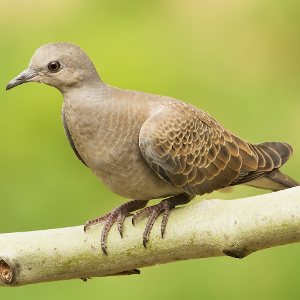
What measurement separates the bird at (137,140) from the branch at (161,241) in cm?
4

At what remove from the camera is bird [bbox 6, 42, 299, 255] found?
163 centimetres

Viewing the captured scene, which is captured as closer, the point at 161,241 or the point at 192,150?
the point at 161,241

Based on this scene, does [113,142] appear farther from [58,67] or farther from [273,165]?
[273,165]

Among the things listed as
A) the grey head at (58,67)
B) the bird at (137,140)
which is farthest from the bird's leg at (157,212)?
the grey head at (58,67)

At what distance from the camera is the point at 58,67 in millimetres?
1604

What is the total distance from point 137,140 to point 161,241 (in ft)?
1.21

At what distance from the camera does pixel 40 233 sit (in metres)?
1.67

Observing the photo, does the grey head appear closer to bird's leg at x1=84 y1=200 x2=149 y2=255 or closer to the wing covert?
the wing covert

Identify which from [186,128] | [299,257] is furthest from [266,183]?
[299,257]

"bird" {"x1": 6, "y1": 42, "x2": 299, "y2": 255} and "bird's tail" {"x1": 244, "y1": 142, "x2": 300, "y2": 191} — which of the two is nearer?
"bird" {"x1": 6, "y1": 42, "x2": 299, "y2": 255}

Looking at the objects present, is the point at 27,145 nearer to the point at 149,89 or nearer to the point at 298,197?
the point at 149,89

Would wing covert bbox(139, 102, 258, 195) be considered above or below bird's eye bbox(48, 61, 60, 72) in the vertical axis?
below

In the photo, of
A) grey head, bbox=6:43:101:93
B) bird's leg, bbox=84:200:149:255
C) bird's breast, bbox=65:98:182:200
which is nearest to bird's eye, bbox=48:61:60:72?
grey head, bbox=6:43:101:93

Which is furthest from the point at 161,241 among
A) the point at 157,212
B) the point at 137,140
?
the point at 137,140
